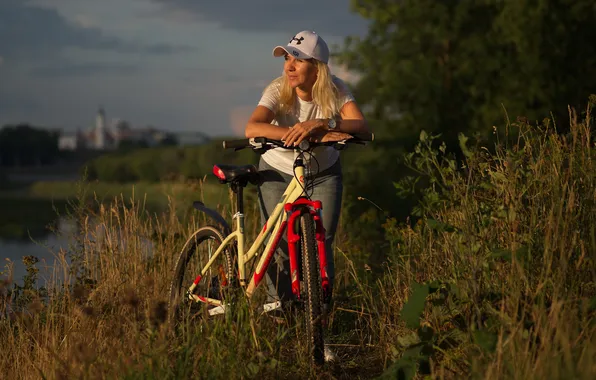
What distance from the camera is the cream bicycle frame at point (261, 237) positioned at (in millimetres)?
5320

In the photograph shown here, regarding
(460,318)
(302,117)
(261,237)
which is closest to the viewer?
(460,318)

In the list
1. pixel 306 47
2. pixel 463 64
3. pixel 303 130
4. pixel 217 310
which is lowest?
pixel 217 310

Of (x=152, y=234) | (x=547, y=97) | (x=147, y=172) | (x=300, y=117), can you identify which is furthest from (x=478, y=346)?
(x=147, y=172)

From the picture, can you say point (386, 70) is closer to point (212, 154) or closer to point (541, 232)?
point (541, 232)

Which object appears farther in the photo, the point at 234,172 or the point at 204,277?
the point at 204,277

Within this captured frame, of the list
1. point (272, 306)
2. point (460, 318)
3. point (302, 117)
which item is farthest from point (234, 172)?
point (460, 318)

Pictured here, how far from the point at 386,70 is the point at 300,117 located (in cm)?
1972

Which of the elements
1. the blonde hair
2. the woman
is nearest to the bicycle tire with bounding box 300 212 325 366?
the woman

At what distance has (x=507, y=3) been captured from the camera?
78.6ft

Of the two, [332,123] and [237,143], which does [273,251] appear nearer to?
[237,143]

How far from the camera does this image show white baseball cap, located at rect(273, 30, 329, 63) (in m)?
5.51

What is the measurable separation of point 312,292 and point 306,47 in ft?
5.22

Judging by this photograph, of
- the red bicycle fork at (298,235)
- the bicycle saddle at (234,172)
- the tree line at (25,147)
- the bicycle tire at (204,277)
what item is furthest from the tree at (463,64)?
the tree line at (25,147)

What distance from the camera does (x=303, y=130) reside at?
16.8 feet
